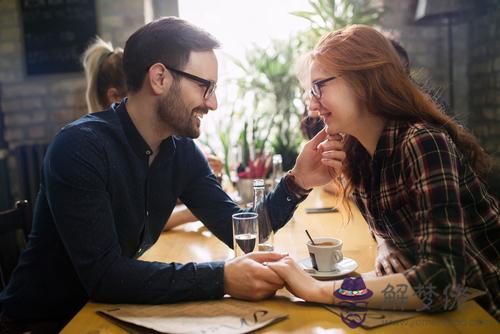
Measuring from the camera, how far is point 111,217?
119 centimetres

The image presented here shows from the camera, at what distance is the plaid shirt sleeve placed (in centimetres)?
98

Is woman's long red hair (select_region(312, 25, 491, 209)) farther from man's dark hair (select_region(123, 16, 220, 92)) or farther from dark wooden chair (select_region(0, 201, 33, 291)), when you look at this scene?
dark wooden chair (select_region(0, 201, 33, 291))

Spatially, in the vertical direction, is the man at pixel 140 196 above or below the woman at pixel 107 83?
below

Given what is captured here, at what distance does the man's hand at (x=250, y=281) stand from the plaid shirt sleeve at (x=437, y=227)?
0.29m

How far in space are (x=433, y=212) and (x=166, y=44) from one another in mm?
895

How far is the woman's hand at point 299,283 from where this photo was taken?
1050 mm

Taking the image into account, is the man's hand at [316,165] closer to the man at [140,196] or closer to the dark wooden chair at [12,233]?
the man at [140,196]

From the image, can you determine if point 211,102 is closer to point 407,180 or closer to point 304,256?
point 304,256

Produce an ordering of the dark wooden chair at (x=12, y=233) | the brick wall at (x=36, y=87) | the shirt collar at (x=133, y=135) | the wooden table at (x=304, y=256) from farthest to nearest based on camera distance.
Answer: the brick wall at (x=36, y=87) → the dark wooden chair at (x=12, y=233) → the shirt collar at (x=133, y=135) → the wooden table at (x=304, y=256)

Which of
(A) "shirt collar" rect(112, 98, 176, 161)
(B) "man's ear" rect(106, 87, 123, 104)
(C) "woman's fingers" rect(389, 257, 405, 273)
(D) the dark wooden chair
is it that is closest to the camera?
(C) "woman's fingers" rect(389, 257, 405, 273)

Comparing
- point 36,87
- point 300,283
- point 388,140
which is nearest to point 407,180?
point 388,140

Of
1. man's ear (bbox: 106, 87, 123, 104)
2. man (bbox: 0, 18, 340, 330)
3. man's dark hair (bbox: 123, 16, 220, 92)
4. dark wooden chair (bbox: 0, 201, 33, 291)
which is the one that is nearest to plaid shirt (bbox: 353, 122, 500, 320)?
man (bbox: 0, 18, 340, 330)

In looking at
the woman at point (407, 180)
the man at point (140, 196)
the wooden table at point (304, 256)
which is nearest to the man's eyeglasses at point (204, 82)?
the man at point (140, 196)

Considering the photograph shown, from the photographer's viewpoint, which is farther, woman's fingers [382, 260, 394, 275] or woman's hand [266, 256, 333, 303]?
woman's fingers [382, 260, 394, 275]
